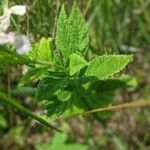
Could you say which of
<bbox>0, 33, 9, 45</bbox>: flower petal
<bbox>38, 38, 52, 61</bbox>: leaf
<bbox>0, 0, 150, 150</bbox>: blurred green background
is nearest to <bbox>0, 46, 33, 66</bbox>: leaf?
<bbox>0, 33, 9, 45</bbox>: flower petal

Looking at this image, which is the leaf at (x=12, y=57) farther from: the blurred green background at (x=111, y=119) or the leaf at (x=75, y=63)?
the blurred green background at (x=111, y=119)

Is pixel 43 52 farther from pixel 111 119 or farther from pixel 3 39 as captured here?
pixel 111 119

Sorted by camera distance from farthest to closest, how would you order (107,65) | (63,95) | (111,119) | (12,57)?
(111,119)
(63,95)
(107,65)
(12,57)

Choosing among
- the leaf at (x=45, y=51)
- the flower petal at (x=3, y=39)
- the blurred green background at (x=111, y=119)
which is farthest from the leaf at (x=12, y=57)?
the blurred green background at (x=111, y=119)

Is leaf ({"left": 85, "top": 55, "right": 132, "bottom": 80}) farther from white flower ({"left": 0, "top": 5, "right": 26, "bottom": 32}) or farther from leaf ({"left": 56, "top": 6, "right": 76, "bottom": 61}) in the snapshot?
white flower ({"left": 0, "top": 5, "right": 26, "bottom": 32})

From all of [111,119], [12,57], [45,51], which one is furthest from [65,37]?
[111,119]

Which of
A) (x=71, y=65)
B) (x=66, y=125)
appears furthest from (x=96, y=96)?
(x=66, y=125)
